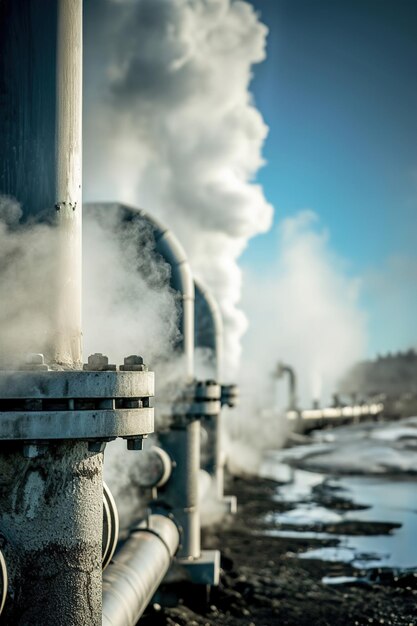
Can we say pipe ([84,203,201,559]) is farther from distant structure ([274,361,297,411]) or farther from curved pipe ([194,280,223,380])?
distant structure ([274,361,297,411])

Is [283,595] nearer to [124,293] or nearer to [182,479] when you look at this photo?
[182,479]

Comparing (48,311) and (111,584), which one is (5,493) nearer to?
(48,311)

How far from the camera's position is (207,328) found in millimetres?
10352

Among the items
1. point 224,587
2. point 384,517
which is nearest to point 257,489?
point 384,517

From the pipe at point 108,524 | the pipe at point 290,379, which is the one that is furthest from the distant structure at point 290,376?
the pipe at point 108,524

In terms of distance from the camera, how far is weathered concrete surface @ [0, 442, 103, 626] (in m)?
2.67

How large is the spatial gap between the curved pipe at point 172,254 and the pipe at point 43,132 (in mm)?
3122

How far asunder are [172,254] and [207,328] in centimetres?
405

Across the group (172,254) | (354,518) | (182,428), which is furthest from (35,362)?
(354,518)

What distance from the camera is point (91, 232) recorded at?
6004mm

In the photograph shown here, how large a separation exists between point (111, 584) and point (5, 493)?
6.65ft

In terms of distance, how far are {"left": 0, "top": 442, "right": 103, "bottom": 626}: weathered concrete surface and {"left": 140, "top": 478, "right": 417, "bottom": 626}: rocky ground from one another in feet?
12.6

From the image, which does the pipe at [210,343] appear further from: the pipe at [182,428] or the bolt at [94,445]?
the bolt at [94,445]

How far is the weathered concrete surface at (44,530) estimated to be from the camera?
267 cm
